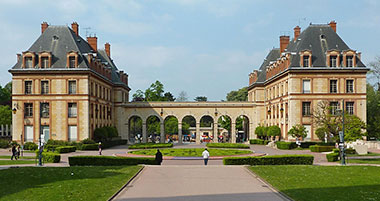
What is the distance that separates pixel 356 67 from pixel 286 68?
9.56 meters

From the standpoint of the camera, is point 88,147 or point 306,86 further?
point 306,86

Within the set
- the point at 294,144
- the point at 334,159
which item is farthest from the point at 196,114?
the point at 334,159

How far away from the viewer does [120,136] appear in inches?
2960

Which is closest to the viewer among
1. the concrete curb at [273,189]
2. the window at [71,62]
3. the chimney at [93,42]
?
the concrete curb at [273,189]

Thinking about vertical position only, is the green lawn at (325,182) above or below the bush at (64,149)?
Result: above

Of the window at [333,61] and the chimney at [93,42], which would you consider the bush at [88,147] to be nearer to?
the chimney at [93,42]

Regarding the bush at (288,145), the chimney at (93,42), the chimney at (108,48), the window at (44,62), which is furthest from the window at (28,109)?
the bush at (288,145)

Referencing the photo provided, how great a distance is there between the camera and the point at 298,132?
177 feet

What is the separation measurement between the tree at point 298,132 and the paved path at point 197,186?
2867 centimetres

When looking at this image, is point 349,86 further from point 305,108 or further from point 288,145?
point 288,145

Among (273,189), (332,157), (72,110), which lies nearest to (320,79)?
(332,157)

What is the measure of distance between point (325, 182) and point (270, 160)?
33.3 ft

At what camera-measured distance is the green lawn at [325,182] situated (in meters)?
17.5

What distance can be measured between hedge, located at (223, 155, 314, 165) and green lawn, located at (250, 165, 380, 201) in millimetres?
3220
